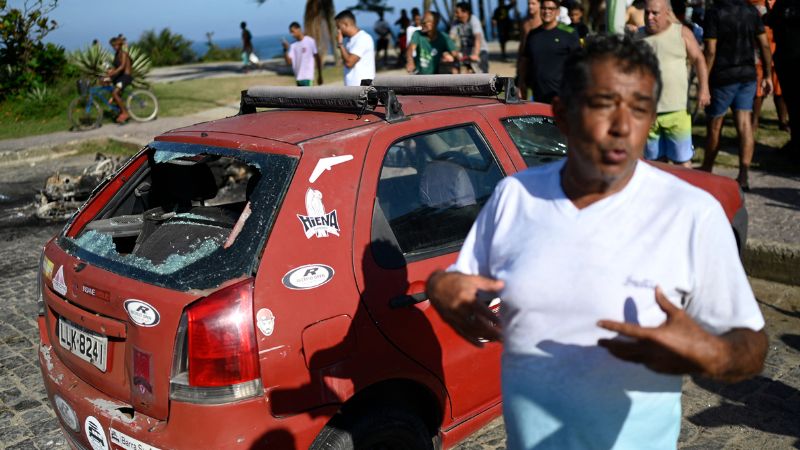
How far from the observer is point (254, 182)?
3.20m

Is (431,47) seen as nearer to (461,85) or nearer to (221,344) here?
(461,85)

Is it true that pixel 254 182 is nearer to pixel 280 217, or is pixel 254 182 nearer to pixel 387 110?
pixel 280 217

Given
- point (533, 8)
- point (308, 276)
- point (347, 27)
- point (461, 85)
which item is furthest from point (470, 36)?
point (308, 276)

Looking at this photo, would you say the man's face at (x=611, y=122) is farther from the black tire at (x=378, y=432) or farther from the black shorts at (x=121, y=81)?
the black shorts at (x=121, y=81)

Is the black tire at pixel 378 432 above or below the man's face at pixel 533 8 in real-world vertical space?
below

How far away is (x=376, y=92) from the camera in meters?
3.42

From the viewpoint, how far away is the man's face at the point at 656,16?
6668 millimetres

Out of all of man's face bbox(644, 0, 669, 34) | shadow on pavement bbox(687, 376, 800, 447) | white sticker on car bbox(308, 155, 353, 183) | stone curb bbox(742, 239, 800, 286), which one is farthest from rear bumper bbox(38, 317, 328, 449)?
man's face bbox(644, 0, 669, 34)

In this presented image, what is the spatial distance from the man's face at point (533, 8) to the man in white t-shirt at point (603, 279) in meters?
7.24

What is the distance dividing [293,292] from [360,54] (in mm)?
7513

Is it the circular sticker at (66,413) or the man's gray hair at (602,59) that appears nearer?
the man's gray hair at (602,59)

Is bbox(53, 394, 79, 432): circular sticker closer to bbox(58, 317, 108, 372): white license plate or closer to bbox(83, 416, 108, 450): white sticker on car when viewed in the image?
bbox(83, 416, 108, 450): white sticker on car

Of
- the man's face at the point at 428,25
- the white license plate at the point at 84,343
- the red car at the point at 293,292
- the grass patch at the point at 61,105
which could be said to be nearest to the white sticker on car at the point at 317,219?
the red car at the point at 293,292

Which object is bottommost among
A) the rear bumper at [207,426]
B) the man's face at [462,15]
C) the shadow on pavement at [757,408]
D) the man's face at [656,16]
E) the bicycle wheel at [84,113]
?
the bicycle wheel at [84,113]
